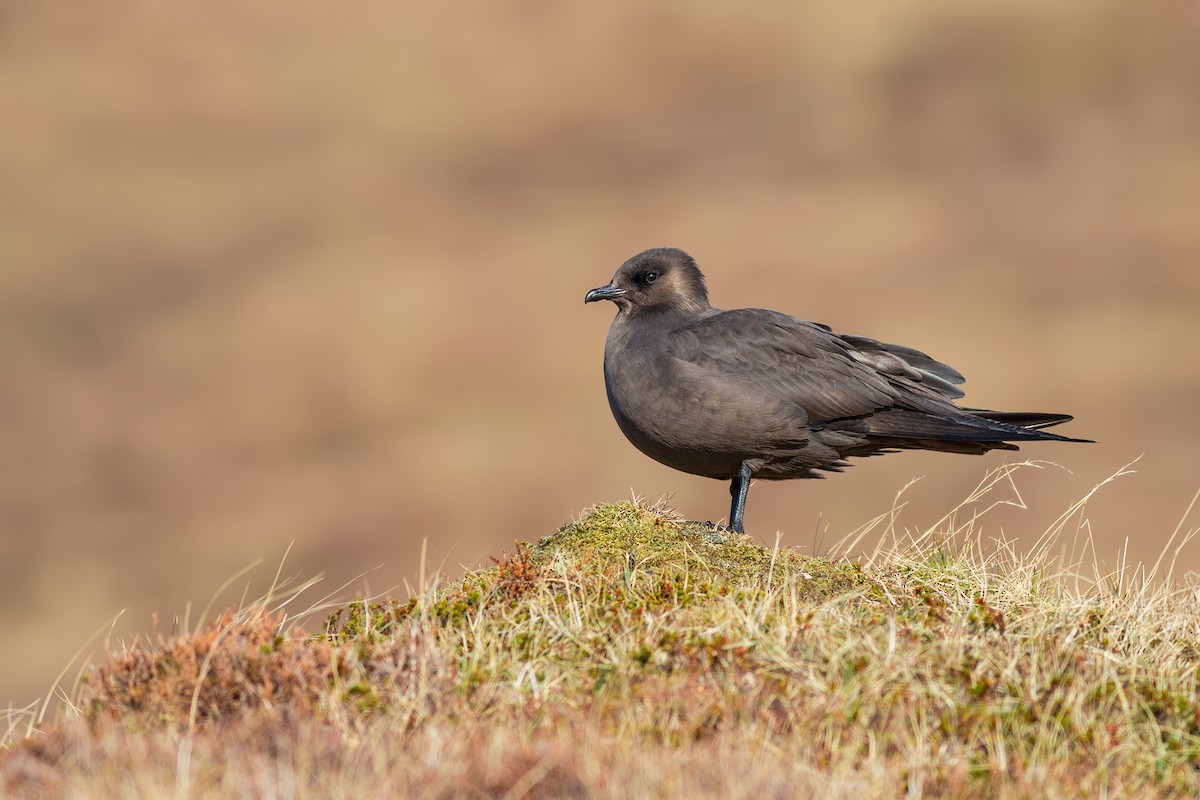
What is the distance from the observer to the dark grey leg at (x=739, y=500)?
20.1 ft

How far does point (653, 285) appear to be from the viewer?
7.04 metres

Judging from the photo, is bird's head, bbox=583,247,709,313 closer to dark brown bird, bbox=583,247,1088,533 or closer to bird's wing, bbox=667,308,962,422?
dark brown bird, bbox=583,247,1088,533

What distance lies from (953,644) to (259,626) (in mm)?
2499

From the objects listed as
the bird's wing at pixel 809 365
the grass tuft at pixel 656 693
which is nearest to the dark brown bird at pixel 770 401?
the bird's wing at pixel 809 365

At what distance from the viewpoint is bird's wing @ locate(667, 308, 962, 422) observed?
20.8ft

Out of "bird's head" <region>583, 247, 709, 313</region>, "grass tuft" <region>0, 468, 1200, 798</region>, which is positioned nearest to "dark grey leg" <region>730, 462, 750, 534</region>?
"grass tuft" <region>0, 468, 1200, 798</region>

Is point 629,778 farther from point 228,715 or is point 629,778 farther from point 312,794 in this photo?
point 228,715

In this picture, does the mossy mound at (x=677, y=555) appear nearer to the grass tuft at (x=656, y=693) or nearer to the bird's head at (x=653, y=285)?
the grass tuft at (x=656, y=693)

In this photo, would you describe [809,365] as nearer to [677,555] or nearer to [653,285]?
[653,285]

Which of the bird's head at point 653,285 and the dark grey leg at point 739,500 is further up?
the bird's head at point 653,285

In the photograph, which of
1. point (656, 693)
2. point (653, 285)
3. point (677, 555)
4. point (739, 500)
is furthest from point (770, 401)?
point (656, 693)

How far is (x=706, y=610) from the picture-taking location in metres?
4.44

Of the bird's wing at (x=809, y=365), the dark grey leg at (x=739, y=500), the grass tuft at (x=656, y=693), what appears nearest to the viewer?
the grass tuft at (x=656, y=693)

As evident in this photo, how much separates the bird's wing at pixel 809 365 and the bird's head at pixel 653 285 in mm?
314
